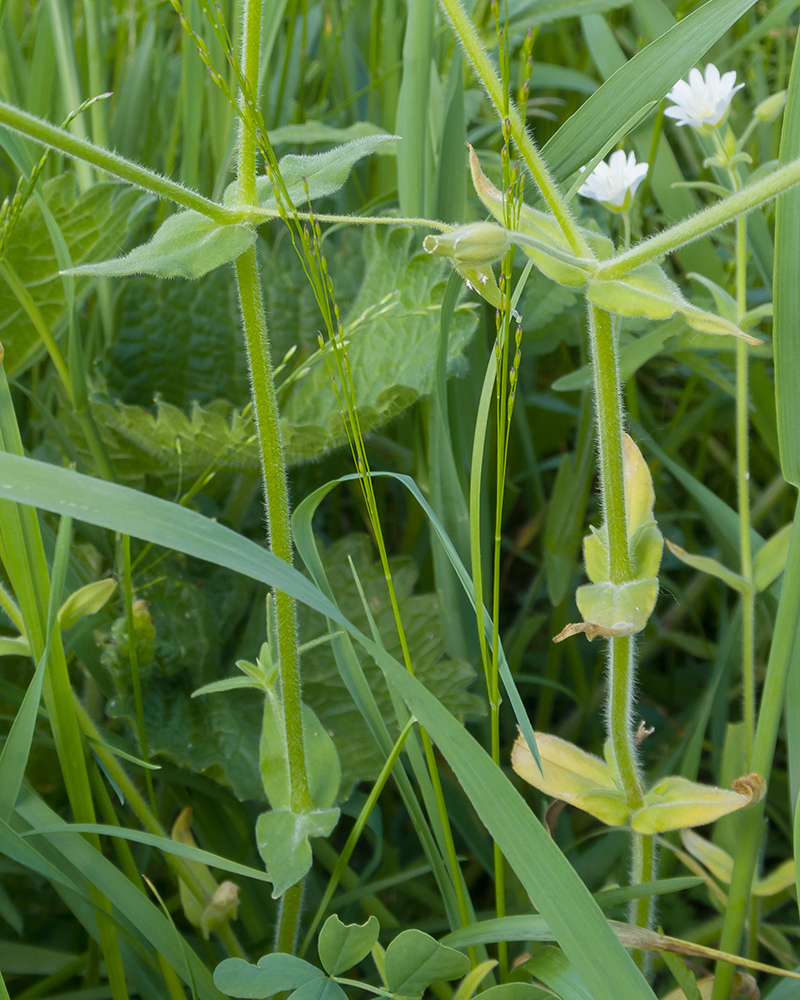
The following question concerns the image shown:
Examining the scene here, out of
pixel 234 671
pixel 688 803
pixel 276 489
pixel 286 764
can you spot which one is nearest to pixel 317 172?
pixel 276 489

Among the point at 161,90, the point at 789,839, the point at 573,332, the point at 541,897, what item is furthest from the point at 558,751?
the point at 161,90

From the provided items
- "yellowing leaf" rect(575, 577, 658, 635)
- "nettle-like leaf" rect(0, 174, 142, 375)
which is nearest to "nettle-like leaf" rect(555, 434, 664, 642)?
"yellowing leaf" rect(575, 577, 658, 635)

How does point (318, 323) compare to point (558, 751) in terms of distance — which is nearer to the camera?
point (558, 751)

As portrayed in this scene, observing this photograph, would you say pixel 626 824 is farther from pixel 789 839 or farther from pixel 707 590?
pixel 707 590

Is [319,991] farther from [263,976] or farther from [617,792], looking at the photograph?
[617,792]

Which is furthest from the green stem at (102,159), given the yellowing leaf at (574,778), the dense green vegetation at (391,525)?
the yellowing leaf at (574,778)

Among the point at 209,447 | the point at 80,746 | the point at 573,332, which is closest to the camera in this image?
the point at 80,746

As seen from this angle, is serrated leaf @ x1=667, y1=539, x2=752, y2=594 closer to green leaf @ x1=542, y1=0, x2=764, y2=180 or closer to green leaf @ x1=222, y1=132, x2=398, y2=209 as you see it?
green leaf @ x1=542, y1=0, x2=764, y2=180
